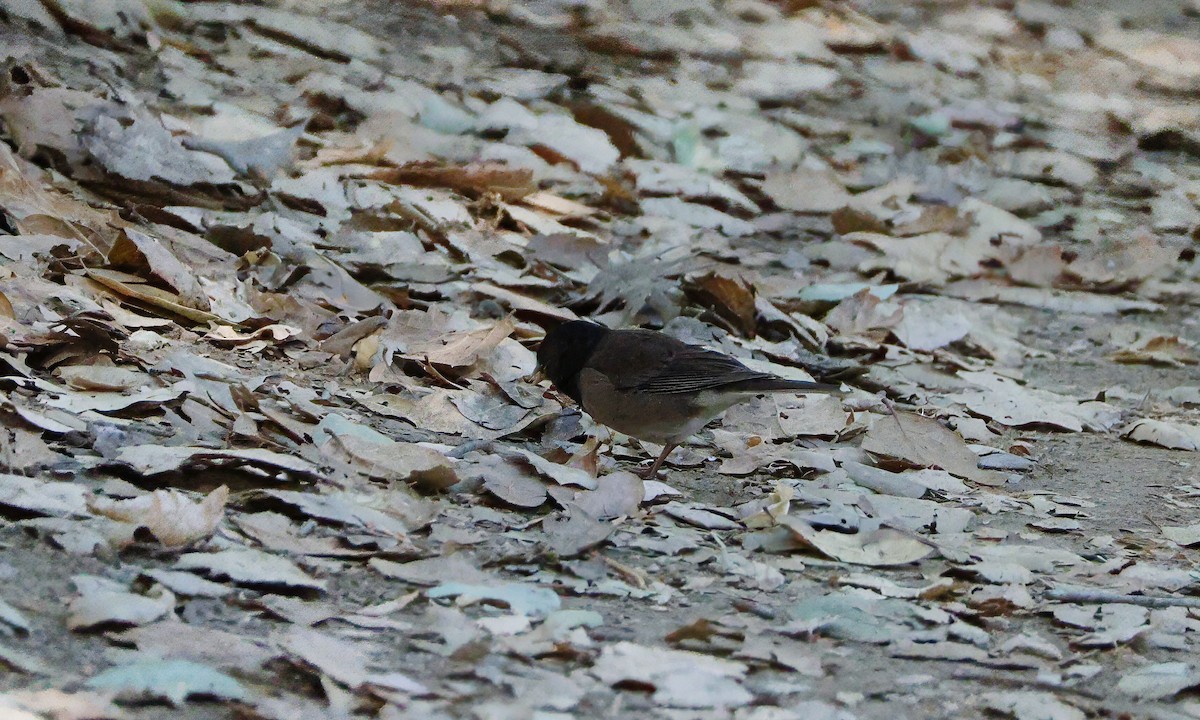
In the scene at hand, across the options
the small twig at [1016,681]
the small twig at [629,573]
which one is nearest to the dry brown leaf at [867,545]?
the small twig at [629,573]

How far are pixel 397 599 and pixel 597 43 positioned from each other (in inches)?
227

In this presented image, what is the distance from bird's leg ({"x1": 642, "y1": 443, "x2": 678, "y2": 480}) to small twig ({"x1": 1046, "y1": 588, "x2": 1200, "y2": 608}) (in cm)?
119

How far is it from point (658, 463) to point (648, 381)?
A: 0.77 feet

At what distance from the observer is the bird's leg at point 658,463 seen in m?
3.83

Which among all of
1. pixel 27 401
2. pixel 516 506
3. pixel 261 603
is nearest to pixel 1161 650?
pixel 516 506

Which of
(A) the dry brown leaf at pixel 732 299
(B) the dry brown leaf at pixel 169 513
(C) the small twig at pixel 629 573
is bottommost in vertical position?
(A) the dry brown leaf at pixel 732 299

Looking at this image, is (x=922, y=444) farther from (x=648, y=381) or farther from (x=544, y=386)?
(x=544, y=386)

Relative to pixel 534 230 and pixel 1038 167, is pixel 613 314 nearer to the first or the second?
Answer: pixel 534 230

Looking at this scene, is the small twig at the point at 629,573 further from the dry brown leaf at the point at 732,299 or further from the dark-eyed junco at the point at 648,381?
Answer: the dry brown leaf at the point at 732,299

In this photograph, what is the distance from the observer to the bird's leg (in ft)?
12.6

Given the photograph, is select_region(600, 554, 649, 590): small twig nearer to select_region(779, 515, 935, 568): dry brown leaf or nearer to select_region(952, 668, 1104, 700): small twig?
select_region(779, 515, 935, 568): dry brown leaf

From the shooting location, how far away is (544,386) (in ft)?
14.5

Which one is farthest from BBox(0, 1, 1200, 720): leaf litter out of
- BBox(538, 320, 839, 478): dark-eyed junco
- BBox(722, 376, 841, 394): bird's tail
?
BBox(722, 376, 841, 394): bird's tail

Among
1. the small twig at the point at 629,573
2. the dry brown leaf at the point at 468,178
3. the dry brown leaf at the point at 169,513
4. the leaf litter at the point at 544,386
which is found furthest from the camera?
the dry brown leaf at the point at 468,178
